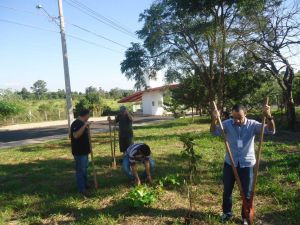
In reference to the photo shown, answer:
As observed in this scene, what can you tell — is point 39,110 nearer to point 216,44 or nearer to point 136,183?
point 216,44

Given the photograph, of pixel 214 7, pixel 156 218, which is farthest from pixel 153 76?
pixel 156 218

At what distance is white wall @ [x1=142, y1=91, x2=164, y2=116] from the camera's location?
43.6 metres

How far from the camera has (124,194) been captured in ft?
24.8

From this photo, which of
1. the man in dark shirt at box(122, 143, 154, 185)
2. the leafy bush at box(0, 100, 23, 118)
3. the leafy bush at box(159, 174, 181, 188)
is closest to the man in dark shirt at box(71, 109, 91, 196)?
the man in dark shirt at box(122, 143, 154, 185)

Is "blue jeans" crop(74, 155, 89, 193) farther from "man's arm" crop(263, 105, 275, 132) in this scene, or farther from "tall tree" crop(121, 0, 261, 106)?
"tall tree" crop(121, 0, 261, 106)

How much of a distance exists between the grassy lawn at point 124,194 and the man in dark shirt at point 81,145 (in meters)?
0.37

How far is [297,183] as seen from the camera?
7.76 meters

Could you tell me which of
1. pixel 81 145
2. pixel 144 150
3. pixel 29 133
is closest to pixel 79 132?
pixel 81 145

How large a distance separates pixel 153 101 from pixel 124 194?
3673 centimetres

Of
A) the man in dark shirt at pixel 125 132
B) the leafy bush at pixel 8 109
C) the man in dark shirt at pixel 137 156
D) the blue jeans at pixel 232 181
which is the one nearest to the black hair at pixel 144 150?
the man in dark shirt at pixel 137 156

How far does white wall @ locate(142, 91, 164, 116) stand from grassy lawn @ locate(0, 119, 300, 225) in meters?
31.7

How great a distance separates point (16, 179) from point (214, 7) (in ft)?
35.7

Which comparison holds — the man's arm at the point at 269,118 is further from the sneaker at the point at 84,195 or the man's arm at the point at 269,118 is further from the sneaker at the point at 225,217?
the sneaker at the point at 84,195

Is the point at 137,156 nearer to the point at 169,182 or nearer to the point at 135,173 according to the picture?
the point at 135,173
